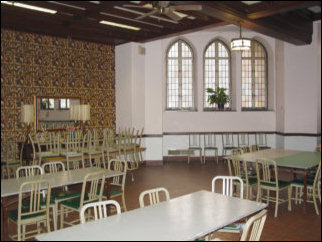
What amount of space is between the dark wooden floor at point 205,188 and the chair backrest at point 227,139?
30.4 inches

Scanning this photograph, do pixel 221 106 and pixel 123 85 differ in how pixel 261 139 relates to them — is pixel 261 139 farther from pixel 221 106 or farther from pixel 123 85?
pixel 123 85

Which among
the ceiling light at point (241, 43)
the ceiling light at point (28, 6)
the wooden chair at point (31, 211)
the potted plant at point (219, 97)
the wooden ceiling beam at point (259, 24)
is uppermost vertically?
the ceiling light at point (28, 6)

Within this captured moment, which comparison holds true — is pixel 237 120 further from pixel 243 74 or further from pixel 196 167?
pixel 196 167

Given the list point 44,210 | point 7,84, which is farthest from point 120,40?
point 44,210

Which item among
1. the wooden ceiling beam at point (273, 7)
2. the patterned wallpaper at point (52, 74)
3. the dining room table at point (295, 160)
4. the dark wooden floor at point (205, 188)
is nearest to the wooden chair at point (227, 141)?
the dark wooden floor at point (205, 188)

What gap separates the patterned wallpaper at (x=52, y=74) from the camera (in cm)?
862

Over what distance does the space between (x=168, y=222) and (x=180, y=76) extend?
9149 millimetres

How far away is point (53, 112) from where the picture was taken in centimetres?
950

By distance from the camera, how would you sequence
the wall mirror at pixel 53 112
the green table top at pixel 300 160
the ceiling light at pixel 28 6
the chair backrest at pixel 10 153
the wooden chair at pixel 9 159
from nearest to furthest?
the green table top at pixel 300 160 < the ceiling light at pixel 28 6 < the wooden chair at pixel 9 159 < the chair backrest at pixel 10 153 < the wall mirror at pixel 53 112

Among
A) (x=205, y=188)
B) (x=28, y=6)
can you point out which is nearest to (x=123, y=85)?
(x=28, y=6)

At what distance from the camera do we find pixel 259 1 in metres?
6.67

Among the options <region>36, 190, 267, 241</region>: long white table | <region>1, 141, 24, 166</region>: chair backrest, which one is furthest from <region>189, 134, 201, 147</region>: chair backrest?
<region>36, 190, 267, 241</region>: long white table

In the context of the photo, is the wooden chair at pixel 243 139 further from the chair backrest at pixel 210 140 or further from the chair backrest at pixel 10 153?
the chair backrest at pixel 10 153

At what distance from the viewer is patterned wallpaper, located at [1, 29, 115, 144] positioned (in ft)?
28.3
